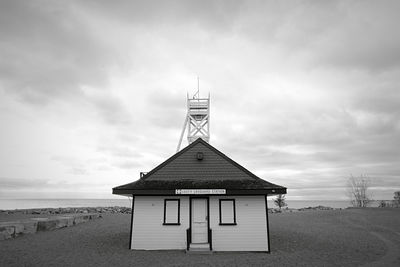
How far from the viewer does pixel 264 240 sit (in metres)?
13.7

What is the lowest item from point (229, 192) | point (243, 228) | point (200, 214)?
point (243, 228)

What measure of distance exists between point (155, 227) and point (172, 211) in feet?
4.06

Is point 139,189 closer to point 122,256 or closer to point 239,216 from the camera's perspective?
point 122,256

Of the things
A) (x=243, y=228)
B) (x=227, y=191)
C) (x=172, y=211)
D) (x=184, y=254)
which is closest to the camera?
(x=184, y=254)

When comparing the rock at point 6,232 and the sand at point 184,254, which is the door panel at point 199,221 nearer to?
the sand at point 184,254

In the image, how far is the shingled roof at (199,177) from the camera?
13867mm

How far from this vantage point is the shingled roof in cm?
1387

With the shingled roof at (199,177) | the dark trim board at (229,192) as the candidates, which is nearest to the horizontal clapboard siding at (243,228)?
the dark trim board at (229,192)

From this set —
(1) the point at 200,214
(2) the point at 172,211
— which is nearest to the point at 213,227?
(1) the point at 200,214

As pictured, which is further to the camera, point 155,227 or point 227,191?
point 155,227

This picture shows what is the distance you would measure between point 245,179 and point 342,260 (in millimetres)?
5949

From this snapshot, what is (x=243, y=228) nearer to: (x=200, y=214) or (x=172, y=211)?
(x=200, y=214)

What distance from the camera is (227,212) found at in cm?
1416

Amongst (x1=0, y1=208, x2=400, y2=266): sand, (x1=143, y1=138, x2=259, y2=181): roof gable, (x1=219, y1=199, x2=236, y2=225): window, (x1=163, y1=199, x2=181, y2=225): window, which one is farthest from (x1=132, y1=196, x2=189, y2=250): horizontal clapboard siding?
(x1=219, y1=199, x2=236, y2=225): window
